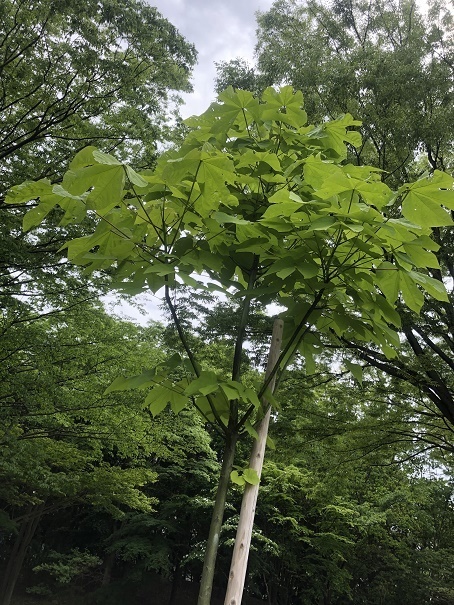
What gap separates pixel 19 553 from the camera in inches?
612

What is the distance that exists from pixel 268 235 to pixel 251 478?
0.73 metres

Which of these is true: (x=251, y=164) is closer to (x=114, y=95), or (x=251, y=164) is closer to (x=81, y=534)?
(x=114, y=95)

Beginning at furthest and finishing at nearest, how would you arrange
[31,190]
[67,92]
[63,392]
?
[63,392], [67,92], [31,190]

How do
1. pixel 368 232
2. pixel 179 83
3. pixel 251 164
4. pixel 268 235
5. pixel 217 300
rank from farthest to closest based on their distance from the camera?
pixel 217 300, pixel 179 83, pixel 251 164, pixel 268 235, pixel 368 232

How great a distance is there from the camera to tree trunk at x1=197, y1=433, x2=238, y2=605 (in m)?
1.33

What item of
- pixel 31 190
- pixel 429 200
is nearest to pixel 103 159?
pixel 31 190

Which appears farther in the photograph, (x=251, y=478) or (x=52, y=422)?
(x=52, y=422)

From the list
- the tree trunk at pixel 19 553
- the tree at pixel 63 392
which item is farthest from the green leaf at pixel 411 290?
the tree trunk at pixel 19 553

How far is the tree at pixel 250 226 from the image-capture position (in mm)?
1205

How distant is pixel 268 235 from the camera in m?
1.36

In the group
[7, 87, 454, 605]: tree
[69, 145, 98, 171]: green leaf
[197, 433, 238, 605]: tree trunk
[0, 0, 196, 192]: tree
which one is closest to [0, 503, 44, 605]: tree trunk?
[0, 0, 196, 192]: tree

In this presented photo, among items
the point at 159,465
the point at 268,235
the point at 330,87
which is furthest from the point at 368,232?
the point at 159,465

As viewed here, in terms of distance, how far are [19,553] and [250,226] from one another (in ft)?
58.5

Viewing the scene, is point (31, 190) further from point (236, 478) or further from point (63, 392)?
point (63, 392)
